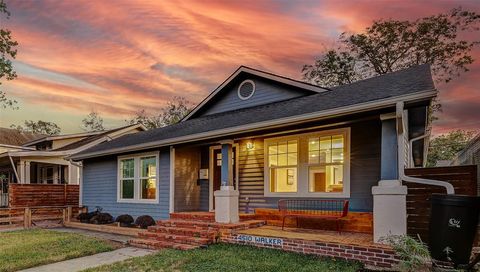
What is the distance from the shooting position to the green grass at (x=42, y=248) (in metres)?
6.57

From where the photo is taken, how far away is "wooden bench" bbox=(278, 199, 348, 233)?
7.37 m

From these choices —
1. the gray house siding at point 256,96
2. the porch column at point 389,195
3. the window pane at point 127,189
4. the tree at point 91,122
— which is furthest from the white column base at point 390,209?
the tree at point 91,122

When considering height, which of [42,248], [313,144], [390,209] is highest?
[313,144]

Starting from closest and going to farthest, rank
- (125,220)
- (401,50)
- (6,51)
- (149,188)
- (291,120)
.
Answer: (291,120) → (125,220) → (149,188) → (6,51) → (401,50)

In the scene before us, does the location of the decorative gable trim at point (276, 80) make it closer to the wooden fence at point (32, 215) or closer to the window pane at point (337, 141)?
the window pane at point (337, 141)

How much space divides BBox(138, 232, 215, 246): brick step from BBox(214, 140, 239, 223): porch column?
0.76m

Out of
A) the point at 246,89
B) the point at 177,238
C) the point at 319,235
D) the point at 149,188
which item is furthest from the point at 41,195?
the point at 319,235

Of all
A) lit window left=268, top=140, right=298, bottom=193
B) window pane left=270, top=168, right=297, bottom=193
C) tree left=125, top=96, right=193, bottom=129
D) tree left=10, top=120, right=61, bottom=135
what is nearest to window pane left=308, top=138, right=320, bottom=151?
lit window left=268, top=140, right=298, bottom=193

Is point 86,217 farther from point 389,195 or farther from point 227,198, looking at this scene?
point 389,195

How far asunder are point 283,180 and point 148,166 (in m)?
4.73

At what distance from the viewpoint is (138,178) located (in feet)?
37.8

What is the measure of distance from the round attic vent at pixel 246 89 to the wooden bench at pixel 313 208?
4.15m

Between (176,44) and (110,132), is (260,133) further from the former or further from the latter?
(110,132)

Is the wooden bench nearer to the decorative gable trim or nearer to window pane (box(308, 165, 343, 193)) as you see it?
window pane (box(308, 165, 343, 193))
